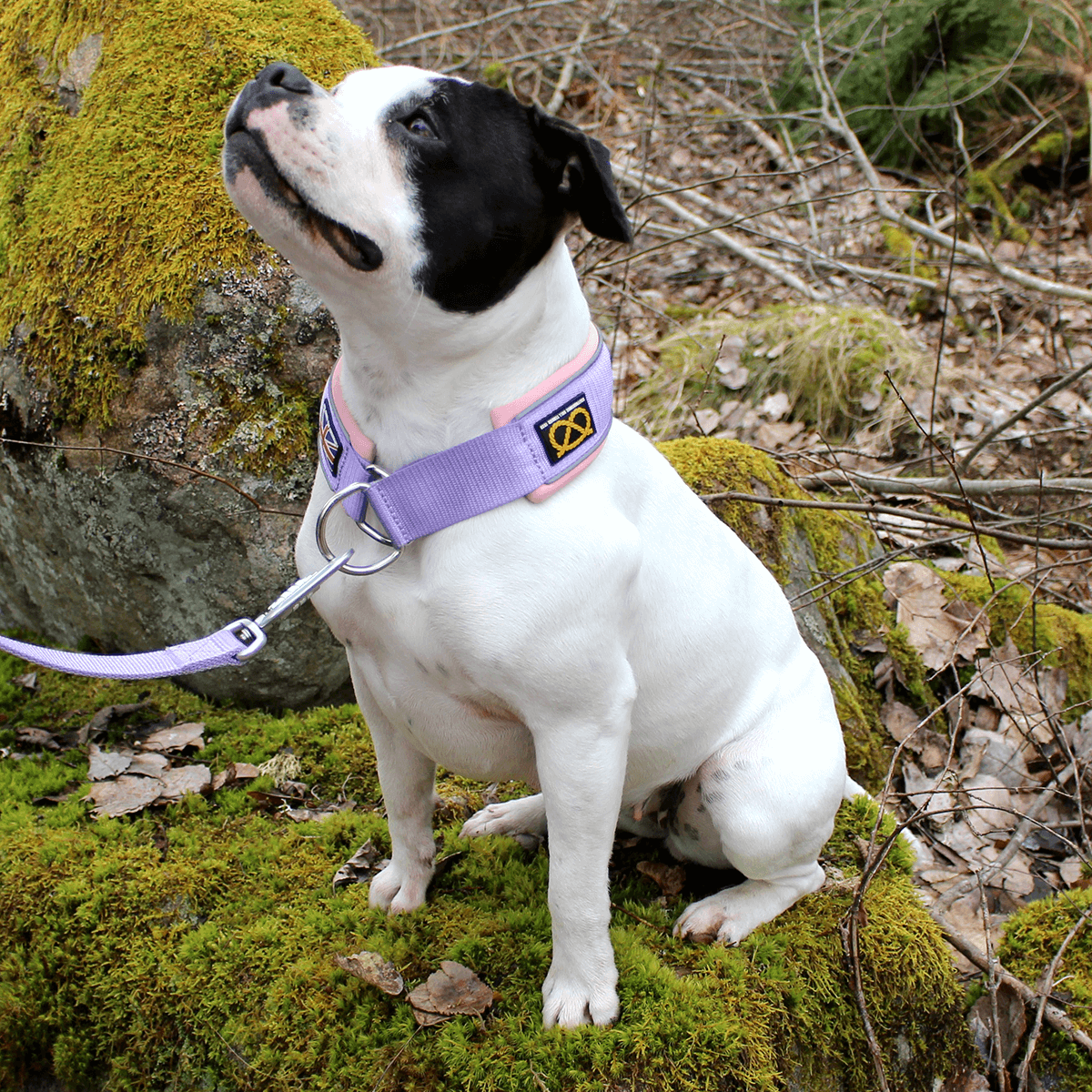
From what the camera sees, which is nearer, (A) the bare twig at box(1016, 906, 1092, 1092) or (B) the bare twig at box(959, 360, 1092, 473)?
(A) the bare twig at box(1016, 906, 1092, 1092)

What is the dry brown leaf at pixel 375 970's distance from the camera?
89.7 inches

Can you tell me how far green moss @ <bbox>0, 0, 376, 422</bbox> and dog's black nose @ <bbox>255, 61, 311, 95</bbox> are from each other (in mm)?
1597

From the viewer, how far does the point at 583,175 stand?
1784 mm

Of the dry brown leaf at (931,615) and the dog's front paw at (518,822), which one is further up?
the dog's front paw at (518,822)

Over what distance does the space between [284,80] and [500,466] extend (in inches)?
30.0

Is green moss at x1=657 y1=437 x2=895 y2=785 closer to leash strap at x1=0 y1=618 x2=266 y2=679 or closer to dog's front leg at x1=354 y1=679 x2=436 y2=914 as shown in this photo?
dog's front leg at x1=354 y1=679 x2=436 y2=914

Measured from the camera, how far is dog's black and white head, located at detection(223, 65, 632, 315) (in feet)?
5.34

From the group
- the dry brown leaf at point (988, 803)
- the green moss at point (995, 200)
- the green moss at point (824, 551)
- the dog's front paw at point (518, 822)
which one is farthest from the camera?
the green moss at point (995, 200)

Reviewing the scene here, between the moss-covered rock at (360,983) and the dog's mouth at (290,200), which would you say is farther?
the moss-covered rock at (360,983)

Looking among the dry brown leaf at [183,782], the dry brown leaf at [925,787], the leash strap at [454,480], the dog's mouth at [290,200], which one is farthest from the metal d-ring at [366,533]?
the dry brown leaf at [925,787]

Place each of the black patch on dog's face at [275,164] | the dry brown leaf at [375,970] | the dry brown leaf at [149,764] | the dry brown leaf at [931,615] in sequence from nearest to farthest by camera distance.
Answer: the black patch on dog's face at [275,164] < the dry brown leaf at [375,970] < the dry brown leaf at [149,764] < the dry brown leaf at [931,615]

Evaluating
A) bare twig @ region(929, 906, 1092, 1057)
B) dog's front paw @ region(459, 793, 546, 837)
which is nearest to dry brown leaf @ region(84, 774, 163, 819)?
dog's front paw @ region(459, 793, 546, 837)

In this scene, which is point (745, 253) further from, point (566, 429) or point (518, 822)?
point (566, 429)

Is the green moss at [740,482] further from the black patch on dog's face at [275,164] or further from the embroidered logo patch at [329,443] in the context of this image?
the black patch on dog's face at [275,164]
